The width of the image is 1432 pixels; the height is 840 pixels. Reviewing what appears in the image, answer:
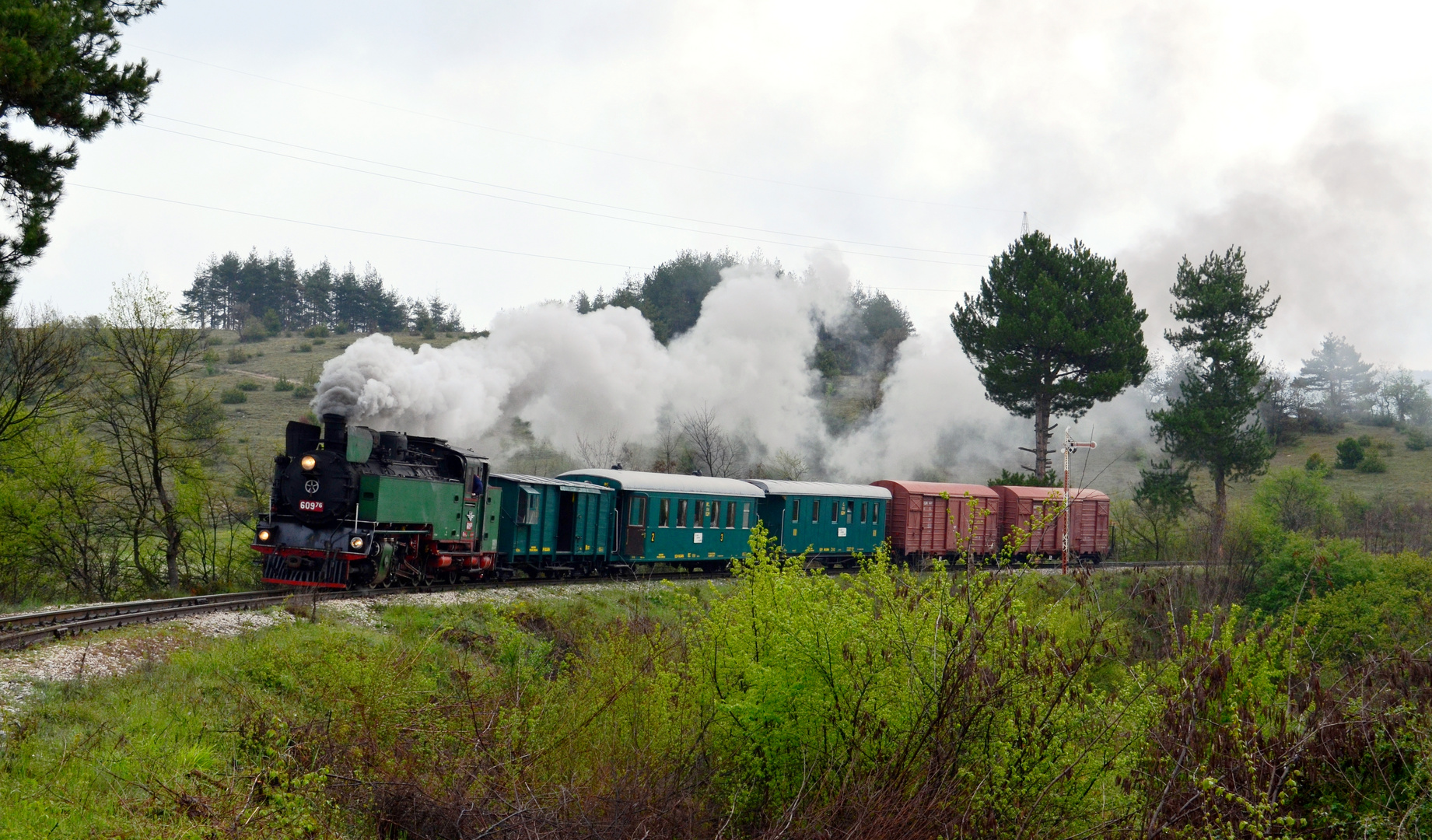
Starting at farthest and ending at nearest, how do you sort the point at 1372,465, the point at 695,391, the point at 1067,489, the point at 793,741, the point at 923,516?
the point at 1372,465 → the point at 695,391 → the point at 923,516 → the point at 1067,489 → the point at 793,741

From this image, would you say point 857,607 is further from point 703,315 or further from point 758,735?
point 703,315

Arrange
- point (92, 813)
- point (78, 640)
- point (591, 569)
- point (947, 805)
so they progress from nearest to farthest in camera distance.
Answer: point (947, 805), point (92, 813), point (78, 640), point (591, 569)

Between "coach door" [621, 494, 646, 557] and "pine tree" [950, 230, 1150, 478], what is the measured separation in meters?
20.6

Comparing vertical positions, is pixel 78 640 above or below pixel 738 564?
below

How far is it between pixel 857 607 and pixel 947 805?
1454mm

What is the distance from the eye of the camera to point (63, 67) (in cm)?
1230

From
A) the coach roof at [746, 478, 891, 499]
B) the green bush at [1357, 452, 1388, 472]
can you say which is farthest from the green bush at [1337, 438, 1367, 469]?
the coach roof at [746, 478, 891, 499]

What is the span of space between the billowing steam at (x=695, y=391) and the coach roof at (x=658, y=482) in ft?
12.0

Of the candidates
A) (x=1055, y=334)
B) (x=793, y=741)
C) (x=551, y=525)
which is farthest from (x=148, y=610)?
(x=1055, y=334)

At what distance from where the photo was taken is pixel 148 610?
46.9ft

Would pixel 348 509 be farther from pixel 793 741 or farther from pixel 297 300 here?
pixel 297 300

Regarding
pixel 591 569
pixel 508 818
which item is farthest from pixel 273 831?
pixel 591 569

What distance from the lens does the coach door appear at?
2238 centimetres

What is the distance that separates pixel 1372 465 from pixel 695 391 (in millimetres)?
47419
